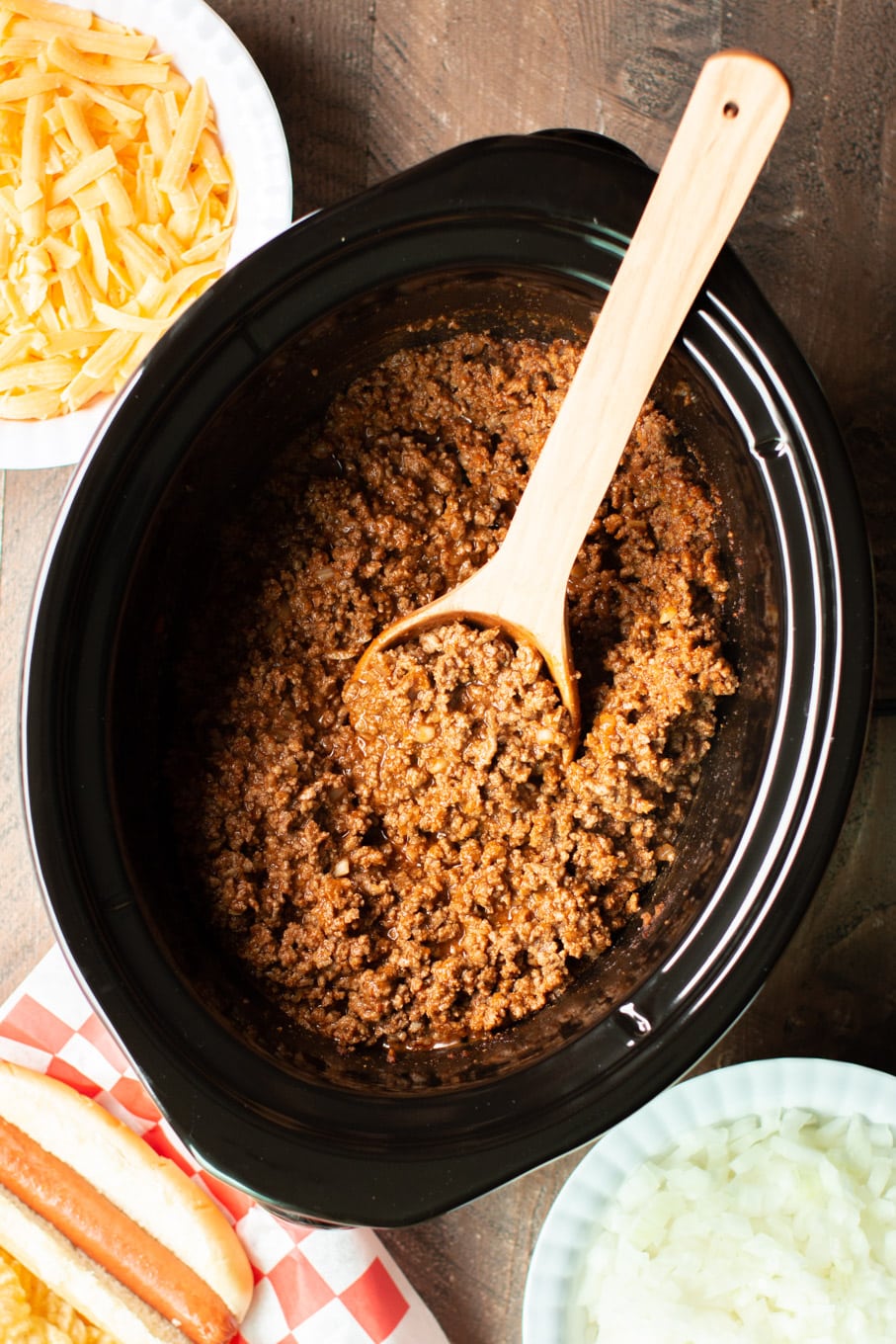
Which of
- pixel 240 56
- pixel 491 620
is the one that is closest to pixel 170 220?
pixel 240 56

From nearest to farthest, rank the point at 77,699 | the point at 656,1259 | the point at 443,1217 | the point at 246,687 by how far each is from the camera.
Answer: the point at 77,699 → the point at 246,687 → the point at 656,1259 → the point at 443,1217

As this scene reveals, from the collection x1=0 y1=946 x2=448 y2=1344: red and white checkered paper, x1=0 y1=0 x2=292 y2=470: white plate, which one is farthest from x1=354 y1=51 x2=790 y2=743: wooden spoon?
x1=0 y1=946 x2=448 y2=1344: red and white checkered paper

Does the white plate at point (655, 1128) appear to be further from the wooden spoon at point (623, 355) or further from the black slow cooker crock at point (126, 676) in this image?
the wooden spoon at point (623, 355)

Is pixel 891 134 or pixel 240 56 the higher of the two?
pixel 240 56

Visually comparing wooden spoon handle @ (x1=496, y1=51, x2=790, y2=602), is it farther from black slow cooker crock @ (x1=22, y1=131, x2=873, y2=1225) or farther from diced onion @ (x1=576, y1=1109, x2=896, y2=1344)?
diced onion @ (x1=576, y1=1109, x2=896, y2=1344)

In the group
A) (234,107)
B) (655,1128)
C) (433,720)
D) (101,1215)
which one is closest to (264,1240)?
(101,1215)

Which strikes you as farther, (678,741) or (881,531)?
(881,531)

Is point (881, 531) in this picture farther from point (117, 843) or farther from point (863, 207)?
point (117, 843)
